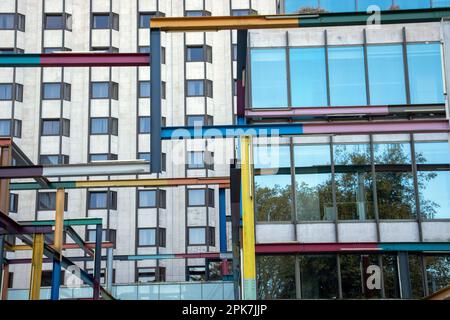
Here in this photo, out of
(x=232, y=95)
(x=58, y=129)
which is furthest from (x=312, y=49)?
(x=58, y=129)

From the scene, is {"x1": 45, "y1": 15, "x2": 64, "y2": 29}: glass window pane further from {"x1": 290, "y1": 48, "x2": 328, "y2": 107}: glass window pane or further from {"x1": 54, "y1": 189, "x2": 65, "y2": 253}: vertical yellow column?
{"x1": 54, "y1": 189, "x2": 65, "y2": 253}: vertical yellow column

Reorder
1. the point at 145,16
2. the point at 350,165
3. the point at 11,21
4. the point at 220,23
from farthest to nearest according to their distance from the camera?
the point at 145,16 < the point at 11,21 < the point at 350,165 < the point at 220,23

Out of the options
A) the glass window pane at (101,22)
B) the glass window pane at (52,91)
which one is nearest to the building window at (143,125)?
the glass window pane at (52,91)

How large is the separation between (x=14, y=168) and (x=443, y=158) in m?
17.3

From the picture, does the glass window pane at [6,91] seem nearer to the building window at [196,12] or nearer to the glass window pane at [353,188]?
the building window at [196,12]

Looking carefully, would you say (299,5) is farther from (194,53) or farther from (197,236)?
(197,236)

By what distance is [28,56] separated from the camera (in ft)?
48.4

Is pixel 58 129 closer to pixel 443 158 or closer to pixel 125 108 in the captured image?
pixel 125 108

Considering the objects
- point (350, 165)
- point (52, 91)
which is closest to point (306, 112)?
point (350, 165)

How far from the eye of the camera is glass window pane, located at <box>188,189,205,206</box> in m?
54.5

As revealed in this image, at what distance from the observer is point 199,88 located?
55969 millimetres

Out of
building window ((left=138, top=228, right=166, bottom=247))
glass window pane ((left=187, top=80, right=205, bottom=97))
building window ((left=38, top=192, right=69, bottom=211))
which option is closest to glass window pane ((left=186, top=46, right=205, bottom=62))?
glass window pane ((left=187, top=80, right=205, bottom=97))

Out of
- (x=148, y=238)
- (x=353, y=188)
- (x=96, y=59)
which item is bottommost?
(x=148, y=238)

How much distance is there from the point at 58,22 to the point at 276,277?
122 ft
